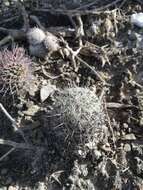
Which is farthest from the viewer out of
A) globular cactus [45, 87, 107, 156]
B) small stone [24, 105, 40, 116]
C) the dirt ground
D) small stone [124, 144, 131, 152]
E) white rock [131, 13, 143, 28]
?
white rock [131, 13, 143, 28]

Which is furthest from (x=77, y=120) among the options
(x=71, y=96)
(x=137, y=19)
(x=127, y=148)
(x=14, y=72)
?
(x=137, y=19)

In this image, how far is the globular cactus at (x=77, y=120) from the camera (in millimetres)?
3248

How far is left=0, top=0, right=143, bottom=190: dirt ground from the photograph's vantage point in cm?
337

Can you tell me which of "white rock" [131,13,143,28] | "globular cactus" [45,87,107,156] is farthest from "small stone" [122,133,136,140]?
"white rock" [131,13,143,28]

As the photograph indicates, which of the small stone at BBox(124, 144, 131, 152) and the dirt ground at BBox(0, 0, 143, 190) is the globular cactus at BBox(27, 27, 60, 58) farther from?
the small stone at BBox(124, 144, 131, 152)

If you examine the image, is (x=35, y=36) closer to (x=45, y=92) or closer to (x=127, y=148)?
(x=45, y=92)

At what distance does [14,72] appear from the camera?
138 inches

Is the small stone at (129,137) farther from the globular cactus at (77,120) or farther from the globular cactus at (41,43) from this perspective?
the globular cactus at (41,43)

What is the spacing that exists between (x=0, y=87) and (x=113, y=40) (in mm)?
955

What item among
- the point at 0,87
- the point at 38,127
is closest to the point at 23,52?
the point at 0,87

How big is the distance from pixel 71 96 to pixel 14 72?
1.53ft

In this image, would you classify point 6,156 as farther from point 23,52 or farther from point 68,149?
point 23,52

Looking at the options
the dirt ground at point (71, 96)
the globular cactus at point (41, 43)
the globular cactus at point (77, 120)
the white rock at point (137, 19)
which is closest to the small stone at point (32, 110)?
the dirt ground at point (71, 96)

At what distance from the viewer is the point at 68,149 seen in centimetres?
340
